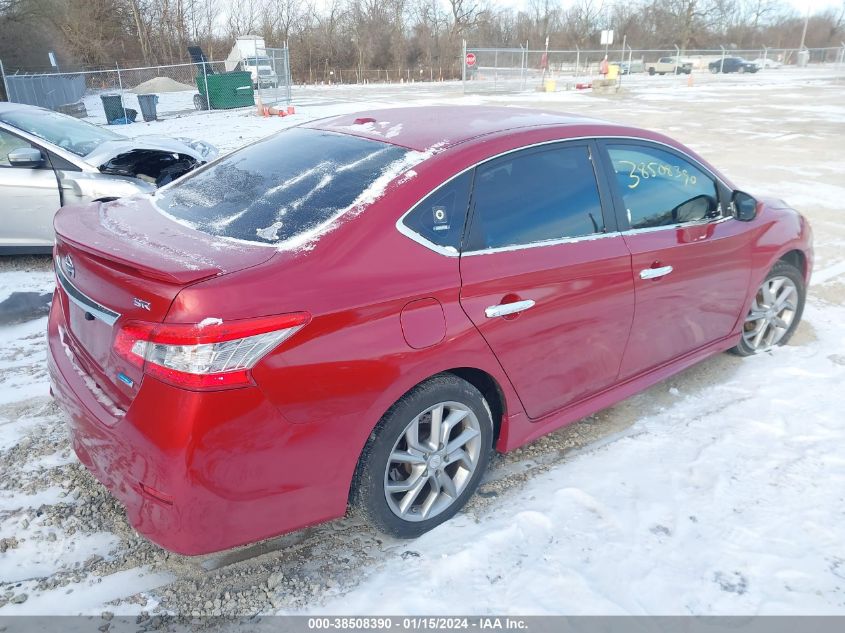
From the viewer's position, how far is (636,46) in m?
70.3

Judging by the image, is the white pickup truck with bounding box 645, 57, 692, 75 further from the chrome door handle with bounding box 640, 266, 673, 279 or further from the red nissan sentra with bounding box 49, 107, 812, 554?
the chrome door handle with bounding box 640, 266, 673, 279

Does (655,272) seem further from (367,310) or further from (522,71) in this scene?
(522,71)

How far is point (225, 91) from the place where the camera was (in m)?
23.0

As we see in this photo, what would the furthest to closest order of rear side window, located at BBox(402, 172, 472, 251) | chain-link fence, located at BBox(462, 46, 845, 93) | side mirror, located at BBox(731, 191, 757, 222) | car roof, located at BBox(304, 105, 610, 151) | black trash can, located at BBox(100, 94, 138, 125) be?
chain-link fence, located at BBox(462, 46, 845, 93) < black trash can, located at BBox(100, 94, 138, 125) < side mirror, located at BBox(731, 191, 757, 222) < car roof, located at BBox(304, 105, 610, 151) < rear side window, located at BBox(402, 172, 472, 251)

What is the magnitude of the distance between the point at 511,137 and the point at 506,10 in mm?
73897

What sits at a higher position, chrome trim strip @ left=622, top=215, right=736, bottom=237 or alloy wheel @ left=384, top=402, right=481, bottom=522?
chrome trim strip @ left=622, top=215, right=736, bottom=237

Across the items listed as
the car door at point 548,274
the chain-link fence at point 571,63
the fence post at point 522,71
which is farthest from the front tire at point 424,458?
the fence post at point 522,71

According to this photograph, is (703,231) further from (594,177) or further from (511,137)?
(511,137)

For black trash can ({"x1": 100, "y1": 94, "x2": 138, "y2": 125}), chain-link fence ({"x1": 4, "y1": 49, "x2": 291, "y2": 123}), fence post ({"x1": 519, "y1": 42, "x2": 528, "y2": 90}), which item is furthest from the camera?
fence post ({"x1": 519, "y1": 42, "x2": 528, "y2": 90})

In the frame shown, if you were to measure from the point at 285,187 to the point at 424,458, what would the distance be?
4.38 feet

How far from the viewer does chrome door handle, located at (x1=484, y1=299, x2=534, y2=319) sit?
261cm

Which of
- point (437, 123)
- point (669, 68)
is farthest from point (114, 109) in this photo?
point (669, 68)

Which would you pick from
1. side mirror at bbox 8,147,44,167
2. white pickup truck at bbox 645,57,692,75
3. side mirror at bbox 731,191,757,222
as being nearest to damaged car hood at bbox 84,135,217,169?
side mirror at bbox 8,147,44,167

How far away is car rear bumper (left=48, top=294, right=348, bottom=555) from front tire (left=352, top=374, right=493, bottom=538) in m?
0.19
